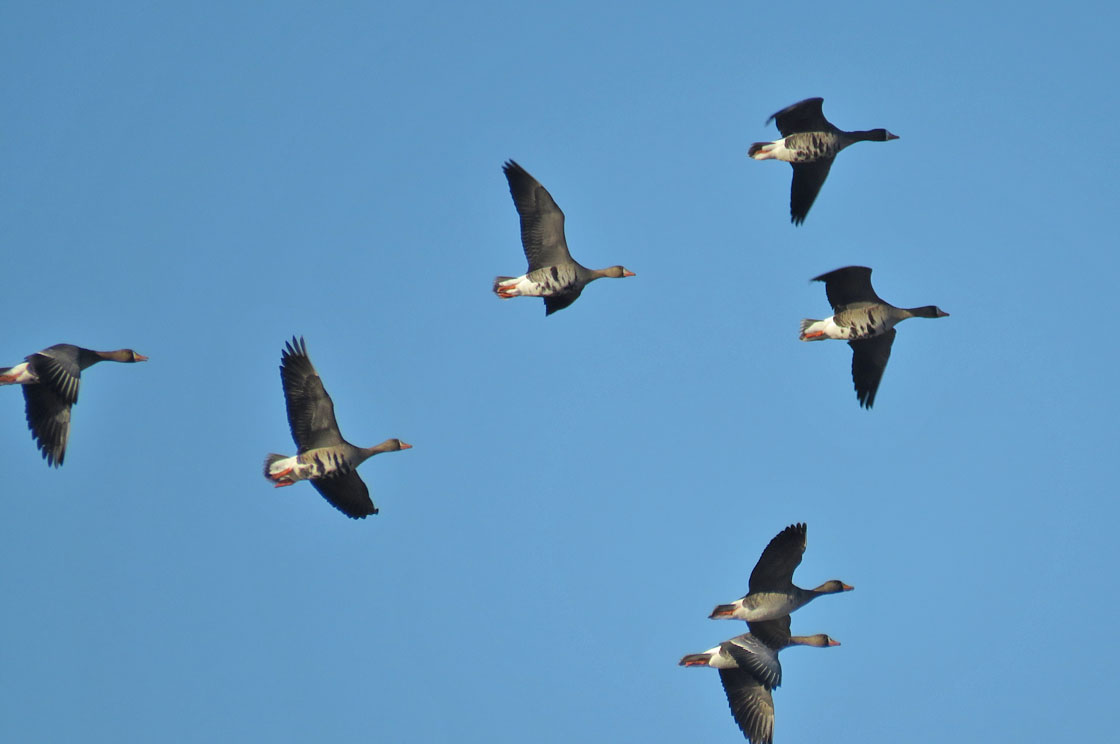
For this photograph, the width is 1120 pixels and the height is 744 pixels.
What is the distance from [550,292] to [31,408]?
8.79 m

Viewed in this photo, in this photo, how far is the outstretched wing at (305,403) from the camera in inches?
998

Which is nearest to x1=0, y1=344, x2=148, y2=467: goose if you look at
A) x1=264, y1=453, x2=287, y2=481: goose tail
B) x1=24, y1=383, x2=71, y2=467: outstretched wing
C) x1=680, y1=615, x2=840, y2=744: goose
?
x1=24, y1=383, x2=71, y2=467: outstretched wing

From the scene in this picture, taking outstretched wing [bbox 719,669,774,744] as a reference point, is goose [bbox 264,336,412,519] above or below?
above

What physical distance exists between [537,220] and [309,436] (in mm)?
5327

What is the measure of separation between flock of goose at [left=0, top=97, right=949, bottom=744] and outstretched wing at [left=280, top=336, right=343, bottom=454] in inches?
0.6

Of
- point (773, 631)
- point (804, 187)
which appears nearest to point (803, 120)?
point (804, 187)

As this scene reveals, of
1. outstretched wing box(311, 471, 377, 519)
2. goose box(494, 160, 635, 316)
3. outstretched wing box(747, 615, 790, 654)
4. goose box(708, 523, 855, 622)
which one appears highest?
goose box(494, 160, 635, 316)

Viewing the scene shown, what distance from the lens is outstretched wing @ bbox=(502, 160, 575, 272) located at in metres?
27.4

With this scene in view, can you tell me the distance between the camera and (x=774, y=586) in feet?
86.6

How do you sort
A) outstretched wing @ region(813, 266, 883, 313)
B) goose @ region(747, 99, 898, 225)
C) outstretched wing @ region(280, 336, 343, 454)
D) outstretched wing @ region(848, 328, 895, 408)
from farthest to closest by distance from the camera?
outstretched wing @ region(848, 328, 895, 408), goose @ region(747, 99, 898, 225), outstretched wing @ region(813, 266, 883, 313), outstretched wing @ region(280, 336, 343, 454)

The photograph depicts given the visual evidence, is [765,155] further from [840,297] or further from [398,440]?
[398,440]

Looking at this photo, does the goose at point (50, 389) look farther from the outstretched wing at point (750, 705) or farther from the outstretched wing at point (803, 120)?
the outstretched wing at point (803, 120)

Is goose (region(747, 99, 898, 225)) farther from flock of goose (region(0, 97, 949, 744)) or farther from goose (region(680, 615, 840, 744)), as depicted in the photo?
goose (region(680, 615, 840, 744))

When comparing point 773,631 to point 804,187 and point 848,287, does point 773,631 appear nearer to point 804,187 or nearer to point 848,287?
point 848,287
